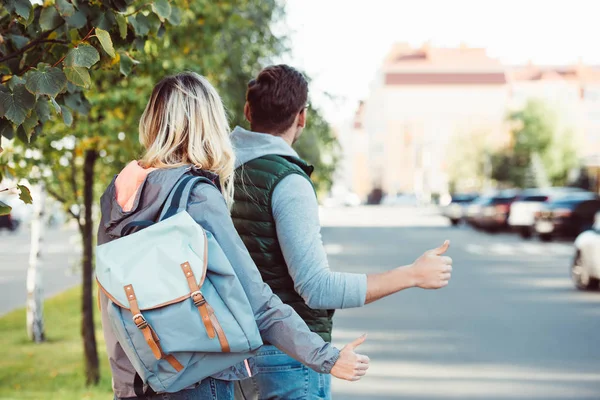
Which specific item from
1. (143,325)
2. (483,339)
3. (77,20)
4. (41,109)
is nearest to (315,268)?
(143,325)

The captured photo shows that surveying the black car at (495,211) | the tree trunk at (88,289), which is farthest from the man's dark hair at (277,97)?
the black car at (495,211)

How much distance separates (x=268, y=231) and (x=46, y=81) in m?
0.83

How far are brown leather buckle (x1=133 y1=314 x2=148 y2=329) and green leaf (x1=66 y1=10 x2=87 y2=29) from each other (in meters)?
1.27

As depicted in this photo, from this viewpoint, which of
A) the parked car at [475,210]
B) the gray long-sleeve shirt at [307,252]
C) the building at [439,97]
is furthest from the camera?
the building at [439,97]

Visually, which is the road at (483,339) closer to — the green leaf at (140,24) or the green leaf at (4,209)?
the green leaf at (140,24)

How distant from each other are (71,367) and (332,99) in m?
5.42

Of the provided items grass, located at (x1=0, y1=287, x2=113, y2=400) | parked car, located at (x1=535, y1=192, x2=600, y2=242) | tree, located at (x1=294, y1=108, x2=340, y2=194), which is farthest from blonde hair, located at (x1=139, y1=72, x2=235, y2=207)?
parked car, located at (x1=535, y1=192, x2=600, y2=242)

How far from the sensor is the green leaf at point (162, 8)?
358 centimetres

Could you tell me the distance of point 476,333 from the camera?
11.0 meters

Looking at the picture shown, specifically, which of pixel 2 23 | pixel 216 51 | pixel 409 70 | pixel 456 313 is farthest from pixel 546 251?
pixel 409 70

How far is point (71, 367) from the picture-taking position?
9.41 meters

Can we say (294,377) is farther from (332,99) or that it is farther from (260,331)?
(332,99)

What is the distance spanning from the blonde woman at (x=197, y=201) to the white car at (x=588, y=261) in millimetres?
13025

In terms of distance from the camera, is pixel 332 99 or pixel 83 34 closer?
pixel 83 34
